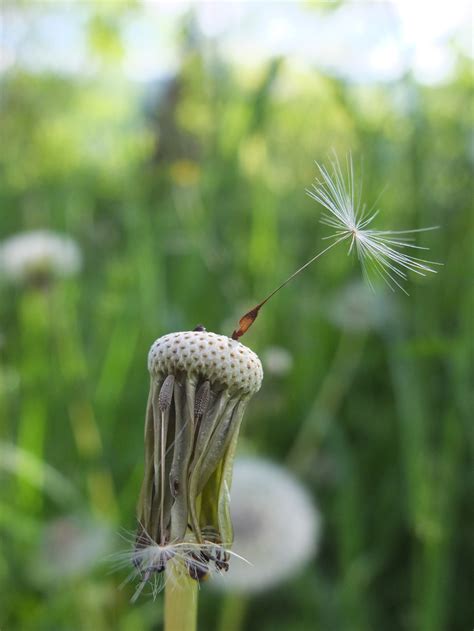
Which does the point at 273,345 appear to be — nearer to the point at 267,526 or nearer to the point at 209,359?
the point at 267,526

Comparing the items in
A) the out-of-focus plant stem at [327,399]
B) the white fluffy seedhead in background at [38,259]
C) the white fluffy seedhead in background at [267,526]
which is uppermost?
the white fluffy seedhead in background at [38,259]

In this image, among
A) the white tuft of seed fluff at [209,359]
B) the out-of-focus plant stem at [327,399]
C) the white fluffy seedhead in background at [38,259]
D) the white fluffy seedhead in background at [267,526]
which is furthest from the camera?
the white fluffy seedhead in background at [38,259]

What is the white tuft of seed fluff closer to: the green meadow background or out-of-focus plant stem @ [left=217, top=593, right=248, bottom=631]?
the green meadow background

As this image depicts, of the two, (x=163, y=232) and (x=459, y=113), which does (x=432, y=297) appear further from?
(x=163, y=232)

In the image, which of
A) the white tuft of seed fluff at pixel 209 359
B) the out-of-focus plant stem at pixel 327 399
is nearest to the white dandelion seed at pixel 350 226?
the white tuft of seed fluff at pixel 209 359

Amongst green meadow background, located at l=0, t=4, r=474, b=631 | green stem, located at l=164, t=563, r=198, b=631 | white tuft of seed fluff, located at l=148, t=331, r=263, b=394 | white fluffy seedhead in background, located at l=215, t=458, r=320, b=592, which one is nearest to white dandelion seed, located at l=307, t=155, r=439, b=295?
white tuft of seed fluff, located at l=148, t=331, r=263, b=394

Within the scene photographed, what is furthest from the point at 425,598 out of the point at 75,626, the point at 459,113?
the point at 459,113

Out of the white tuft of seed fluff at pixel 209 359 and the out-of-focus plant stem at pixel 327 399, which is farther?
the out-of-focus plant stem at pixel 327 399

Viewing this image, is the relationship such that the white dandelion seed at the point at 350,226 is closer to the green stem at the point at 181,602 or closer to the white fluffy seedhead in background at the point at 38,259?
the green stem at the point at 181,602
